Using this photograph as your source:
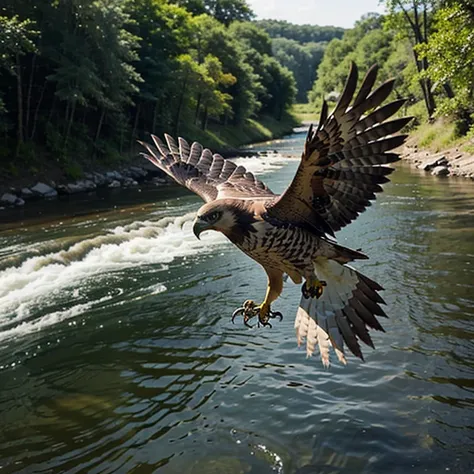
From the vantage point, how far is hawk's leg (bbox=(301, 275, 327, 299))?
4.50 m

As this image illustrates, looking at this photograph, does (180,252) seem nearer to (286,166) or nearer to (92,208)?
(92,208)

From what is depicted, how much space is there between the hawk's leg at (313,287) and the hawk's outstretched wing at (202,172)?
34.2 inches

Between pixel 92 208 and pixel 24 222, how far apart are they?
3139 mm

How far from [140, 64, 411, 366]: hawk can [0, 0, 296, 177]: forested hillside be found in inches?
688

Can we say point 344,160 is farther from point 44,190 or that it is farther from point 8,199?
point 44,190

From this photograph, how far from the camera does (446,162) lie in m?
24.2

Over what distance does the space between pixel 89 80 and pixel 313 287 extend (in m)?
22.1

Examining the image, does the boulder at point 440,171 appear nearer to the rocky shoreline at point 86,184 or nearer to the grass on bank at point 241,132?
the rocky shoreline at point 86,184

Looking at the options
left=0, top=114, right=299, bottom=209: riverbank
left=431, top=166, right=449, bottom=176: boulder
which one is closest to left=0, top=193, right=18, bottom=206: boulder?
left=0, top=114, right=299, bottom=209: riverbank

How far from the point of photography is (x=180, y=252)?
45.4ft

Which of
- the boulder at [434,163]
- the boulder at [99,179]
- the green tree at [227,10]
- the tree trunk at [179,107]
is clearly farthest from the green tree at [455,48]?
the green tree at [227,10]

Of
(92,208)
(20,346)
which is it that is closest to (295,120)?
(92,208)

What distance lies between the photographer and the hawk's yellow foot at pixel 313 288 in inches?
177

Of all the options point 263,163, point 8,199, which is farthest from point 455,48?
point 263,163
